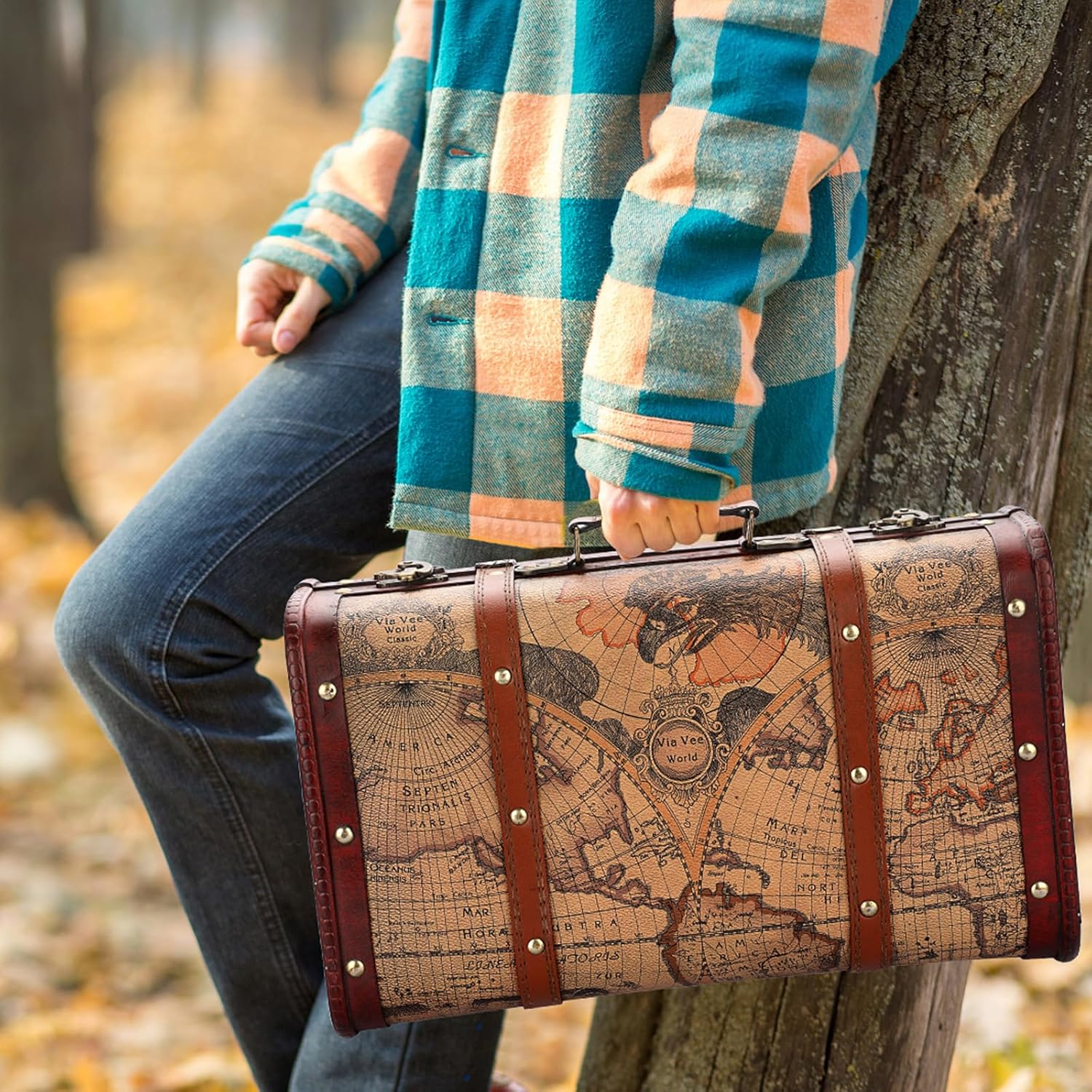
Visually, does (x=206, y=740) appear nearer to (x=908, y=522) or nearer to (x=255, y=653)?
(x=255, y=653)

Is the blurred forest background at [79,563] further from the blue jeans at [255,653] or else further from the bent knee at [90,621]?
the bent knee at [90,621]

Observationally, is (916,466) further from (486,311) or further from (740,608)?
(486,311)

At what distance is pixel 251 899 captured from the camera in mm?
1572

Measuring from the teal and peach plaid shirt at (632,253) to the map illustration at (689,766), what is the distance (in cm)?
14

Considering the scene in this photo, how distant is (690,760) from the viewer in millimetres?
1282

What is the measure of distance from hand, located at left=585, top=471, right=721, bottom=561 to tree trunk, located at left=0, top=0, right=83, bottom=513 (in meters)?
4.75

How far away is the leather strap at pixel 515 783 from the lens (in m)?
1.27

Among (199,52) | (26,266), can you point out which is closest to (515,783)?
(26,266)

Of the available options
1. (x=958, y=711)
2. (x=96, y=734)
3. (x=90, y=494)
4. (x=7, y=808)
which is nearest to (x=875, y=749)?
(x=958, y=711)

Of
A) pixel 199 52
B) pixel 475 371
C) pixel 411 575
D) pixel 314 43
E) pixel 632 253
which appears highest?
pixel 314 43

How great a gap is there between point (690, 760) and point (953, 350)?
0.65 metres

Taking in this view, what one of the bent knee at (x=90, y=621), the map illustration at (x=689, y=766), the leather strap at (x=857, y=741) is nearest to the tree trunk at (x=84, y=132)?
the bent knee at (x=90, y=621)

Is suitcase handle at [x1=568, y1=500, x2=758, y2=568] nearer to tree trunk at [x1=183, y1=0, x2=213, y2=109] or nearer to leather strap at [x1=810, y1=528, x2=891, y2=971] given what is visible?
leather strap at [x1=810, y1=528, x2=891, y2=971]

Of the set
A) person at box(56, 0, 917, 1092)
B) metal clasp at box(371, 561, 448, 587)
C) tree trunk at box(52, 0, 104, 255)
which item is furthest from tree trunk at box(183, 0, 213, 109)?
metal clasp at box(371, 561, 448, 587)
